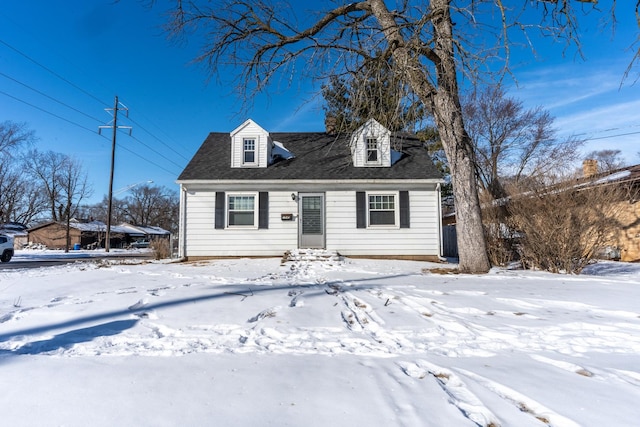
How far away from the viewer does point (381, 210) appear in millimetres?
11367

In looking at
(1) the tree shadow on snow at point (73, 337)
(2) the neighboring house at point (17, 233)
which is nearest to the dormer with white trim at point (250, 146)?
(1) the tree shadow on snow at point (73, 337)

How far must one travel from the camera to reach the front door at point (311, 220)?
1125 cm

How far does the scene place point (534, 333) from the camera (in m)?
3.13

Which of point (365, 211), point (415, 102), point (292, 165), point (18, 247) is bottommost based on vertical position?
point (18, 247)

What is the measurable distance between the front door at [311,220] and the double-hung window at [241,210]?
1707 mm

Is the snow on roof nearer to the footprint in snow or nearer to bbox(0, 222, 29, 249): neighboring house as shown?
the footprint in snow

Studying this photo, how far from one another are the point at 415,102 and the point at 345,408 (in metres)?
7.91

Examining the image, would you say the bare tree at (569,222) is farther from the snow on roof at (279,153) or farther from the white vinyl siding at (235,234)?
the snow on roof at (279,153)

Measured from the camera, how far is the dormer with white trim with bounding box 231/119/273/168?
11.9 m

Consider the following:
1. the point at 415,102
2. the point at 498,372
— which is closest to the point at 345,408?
the point at 498,372

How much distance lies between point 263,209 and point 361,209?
135 inches

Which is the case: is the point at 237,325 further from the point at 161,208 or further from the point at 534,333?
the point at 161,208

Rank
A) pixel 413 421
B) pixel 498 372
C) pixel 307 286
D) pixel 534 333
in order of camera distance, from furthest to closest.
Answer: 1. pixel 307 286
2. pixel 534 333
3. pixel 498 372
4. pixel 413 421

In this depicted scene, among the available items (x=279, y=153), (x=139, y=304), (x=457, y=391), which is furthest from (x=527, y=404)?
(x=279, y=153)
